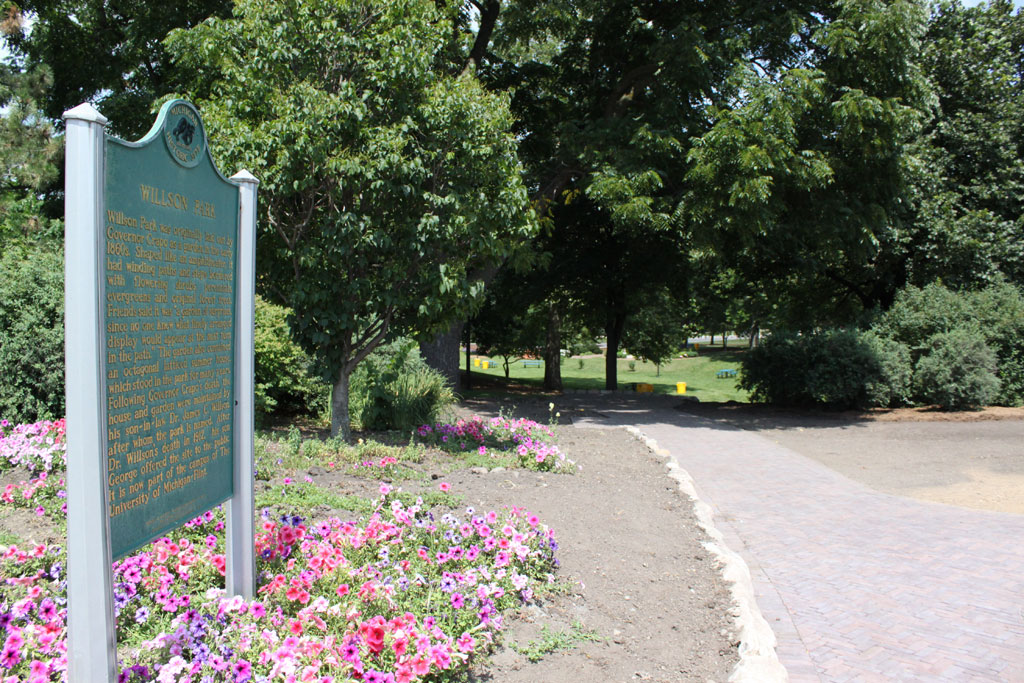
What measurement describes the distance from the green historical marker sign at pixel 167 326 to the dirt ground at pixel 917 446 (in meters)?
7.90

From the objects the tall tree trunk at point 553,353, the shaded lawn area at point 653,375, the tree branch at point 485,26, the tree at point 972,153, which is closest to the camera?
the tree branch at point 485,26

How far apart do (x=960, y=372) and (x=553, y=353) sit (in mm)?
11413

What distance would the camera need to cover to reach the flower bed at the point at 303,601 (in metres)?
2.93

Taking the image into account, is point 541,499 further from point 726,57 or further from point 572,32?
point 572,32

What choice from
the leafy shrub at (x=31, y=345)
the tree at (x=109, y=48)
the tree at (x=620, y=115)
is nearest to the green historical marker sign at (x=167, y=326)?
the leafy shrub at (x=31, y=345)

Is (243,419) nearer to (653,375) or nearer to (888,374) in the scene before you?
(888,374)

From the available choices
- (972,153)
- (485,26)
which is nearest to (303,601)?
(485,26)

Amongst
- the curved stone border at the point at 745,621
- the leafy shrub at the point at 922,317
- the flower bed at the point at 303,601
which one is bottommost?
the curved stone border at the point at 745,621

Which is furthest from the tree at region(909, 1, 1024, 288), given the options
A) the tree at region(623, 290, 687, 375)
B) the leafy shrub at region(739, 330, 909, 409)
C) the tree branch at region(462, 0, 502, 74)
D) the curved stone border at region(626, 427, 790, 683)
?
the curved stone border at region(626, 427, 790, 683)

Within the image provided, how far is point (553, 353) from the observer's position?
23.0 m

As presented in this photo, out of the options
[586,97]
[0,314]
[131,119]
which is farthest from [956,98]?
[0,314]

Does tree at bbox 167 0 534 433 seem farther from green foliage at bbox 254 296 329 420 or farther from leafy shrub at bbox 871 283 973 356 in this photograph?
leafy shrub at bbox 871 283 973 356

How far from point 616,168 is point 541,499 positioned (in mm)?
8048

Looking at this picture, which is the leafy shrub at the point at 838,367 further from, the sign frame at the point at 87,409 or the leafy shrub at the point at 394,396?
the sign frame at the point at 87,409
